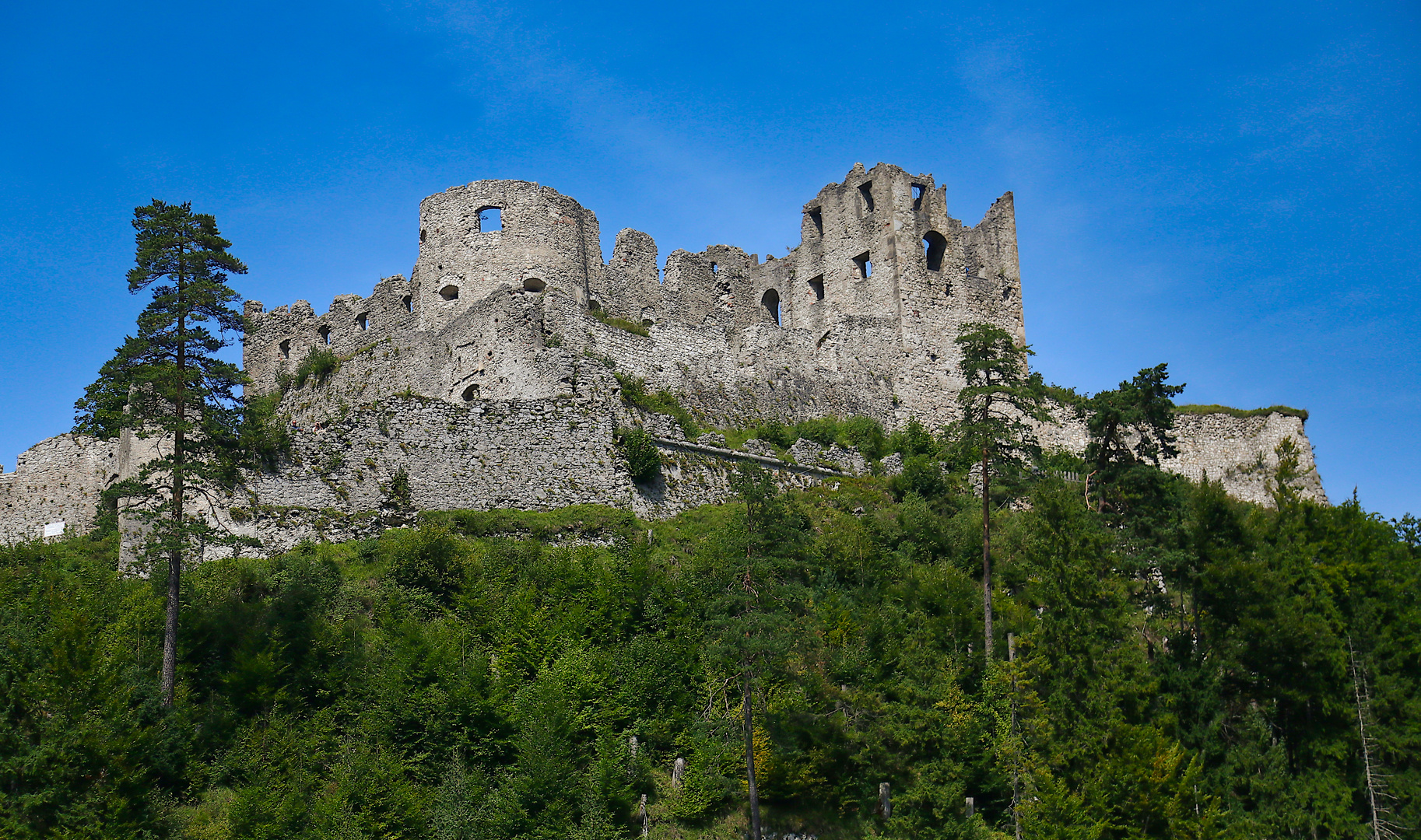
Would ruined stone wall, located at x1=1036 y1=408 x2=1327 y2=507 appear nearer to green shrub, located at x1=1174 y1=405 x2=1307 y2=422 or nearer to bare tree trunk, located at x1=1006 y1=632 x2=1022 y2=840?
green shrub, located at x1=1174 y1=405 x2=1307 y2=422

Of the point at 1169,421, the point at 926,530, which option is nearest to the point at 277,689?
the point at 926,530

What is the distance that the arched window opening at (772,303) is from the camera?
179 feet

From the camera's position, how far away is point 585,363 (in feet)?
117

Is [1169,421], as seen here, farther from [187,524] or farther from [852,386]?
[187,524]

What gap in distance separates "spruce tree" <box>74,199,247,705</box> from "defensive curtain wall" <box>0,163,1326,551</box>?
185 centimetres

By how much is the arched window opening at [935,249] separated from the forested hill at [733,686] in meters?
23.6

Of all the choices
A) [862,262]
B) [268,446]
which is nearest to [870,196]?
[862,262]

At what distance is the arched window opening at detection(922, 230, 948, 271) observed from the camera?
51.2 meters

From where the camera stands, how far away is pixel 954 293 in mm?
50219

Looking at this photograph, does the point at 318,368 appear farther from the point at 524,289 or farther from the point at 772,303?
the point at 772,303

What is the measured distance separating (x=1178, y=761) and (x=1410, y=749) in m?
6.30

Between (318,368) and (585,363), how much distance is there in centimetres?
1526

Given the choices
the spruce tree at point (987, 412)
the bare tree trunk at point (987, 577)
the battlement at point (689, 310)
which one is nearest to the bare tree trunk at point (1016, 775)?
the bare tree trunk at point (987, 577)

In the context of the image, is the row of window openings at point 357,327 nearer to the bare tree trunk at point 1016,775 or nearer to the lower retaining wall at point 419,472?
the lower retaining wall at point 419,472
